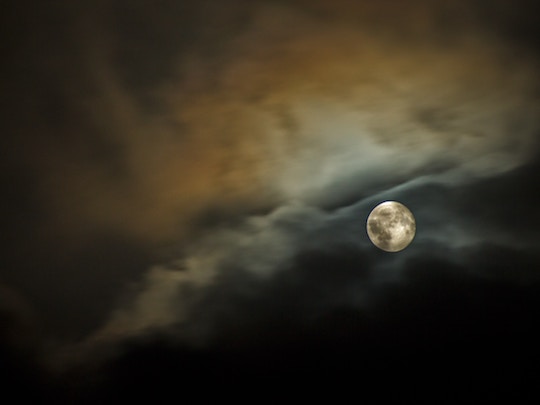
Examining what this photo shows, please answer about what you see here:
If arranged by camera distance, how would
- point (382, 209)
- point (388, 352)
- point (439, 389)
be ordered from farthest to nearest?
point (388, 352) → point (439, 389) → point (382, 209)

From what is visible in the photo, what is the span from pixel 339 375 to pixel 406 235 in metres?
107

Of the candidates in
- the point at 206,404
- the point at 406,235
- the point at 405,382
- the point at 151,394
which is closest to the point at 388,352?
the point at 405,382

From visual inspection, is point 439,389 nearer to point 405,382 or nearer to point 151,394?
point 405,382

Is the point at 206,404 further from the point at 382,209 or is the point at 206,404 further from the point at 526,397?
the point at 382,209

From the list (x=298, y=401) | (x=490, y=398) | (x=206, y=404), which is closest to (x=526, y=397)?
(x=490, y=398)

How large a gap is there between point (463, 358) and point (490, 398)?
37.9 feet

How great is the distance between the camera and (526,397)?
9556 cm

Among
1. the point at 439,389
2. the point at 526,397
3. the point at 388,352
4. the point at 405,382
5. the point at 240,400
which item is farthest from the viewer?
the point at 388,352

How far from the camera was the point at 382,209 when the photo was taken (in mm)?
19188

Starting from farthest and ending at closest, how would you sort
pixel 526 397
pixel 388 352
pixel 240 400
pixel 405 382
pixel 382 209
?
pixel 388 352, pixel 240 400, pixel 405 382, pixel 526 397, pixel 382 209

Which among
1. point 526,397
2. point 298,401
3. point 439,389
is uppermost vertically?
point 298,401

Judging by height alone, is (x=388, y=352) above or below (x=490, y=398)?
above

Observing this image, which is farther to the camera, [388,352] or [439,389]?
[388,352]

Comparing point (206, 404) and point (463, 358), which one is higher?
point (206, 404)
